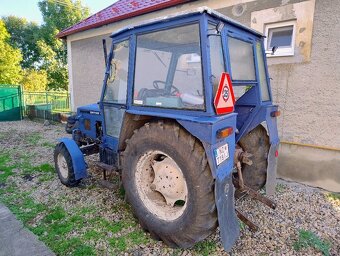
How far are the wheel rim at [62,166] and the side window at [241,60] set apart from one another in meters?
2.83

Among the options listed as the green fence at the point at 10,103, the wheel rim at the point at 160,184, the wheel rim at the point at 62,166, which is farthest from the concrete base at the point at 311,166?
the green fence at the point at 10,103

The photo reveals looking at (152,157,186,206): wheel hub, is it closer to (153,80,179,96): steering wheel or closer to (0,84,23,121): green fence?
(153,80,179,96): steering wheel

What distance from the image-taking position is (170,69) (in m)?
2.54

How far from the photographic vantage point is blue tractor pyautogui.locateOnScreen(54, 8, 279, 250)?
201 centimetres

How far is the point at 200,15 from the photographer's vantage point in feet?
6.44

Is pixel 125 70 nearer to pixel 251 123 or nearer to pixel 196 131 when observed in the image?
pixel 196 131

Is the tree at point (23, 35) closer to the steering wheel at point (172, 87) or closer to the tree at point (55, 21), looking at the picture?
the tree at point (55, 21)

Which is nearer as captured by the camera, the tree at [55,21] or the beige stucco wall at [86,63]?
the beige stucco wall at [86,63]

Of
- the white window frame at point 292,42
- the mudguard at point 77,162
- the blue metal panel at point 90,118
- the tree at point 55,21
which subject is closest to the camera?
the mudguard at point 77,162

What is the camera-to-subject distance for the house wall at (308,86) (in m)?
3.69

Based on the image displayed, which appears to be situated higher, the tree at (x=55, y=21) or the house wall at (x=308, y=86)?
the tree at (x=55, y=21)

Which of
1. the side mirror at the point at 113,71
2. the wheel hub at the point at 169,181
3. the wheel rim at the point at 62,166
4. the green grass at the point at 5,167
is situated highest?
the side mirror at the point at 113,71

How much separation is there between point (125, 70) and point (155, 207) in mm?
Answer: 1603

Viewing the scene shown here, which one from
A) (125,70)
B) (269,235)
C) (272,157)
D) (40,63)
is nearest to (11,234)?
(125,70)
